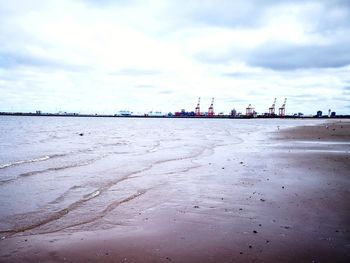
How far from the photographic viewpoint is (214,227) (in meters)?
6.84

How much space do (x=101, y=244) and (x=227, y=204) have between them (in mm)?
3922

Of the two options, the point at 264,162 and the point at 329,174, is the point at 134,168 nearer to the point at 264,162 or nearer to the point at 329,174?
the point at 264,162

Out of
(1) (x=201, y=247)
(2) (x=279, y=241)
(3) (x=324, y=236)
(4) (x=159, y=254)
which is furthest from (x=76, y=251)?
(3) (x=324, y=236)

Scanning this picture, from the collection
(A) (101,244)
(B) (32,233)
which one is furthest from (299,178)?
(B) (32,233)

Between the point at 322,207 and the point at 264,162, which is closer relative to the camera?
the point at 322,207

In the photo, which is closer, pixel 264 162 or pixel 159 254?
pixel 159 254

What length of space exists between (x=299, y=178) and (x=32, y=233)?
958cm

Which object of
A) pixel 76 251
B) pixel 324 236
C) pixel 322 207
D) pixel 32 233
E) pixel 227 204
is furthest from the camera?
pixel 227 204

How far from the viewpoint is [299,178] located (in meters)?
11.8

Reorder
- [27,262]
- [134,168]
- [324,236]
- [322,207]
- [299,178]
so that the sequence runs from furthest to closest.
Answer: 1. [134,168]
2. [299,178]
3. [322,207]
4. [324,236]
5. [27,262]

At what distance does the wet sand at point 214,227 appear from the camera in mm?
5523

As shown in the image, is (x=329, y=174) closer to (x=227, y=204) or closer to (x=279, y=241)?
(x=227, y=204)

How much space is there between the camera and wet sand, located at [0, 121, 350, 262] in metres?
5.52

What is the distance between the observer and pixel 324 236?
6.20 meters
